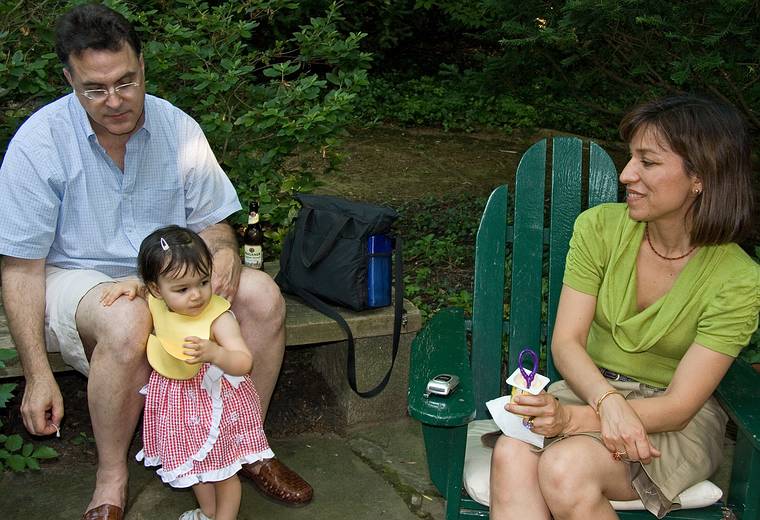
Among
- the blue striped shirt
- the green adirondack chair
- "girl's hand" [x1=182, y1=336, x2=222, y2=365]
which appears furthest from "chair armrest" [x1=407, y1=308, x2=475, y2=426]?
the blue striped shirt

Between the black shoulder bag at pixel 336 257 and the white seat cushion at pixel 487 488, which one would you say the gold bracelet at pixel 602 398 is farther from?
the black shoulder bag at pixel 336 257

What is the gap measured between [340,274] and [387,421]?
730mm

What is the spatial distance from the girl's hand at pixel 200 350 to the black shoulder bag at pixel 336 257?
813 mm

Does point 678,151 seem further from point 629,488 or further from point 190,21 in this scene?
point 190,21

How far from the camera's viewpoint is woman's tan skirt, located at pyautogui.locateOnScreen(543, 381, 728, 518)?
7.77ft

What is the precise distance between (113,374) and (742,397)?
1.78 meters

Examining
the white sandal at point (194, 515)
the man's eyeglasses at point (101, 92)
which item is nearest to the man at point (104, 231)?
the man's eyeglasses at point (101, 92)

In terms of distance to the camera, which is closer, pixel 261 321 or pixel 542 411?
pixel 542 411

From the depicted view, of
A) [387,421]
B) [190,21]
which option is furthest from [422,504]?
[190,21]

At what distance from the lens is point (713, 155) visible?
2.41 metres

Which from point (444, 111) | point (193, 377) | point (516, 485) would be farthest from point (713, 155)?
point (444, 111)

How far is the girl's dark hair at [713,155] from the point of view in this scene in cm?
242

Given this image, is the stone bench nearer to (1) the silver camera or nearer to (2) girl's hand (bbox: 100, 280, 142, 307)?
(2) girl's hand (bbox: 100, 280, 142, 307)

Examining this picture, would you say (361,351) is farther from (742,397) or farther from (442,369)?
(742,397)
